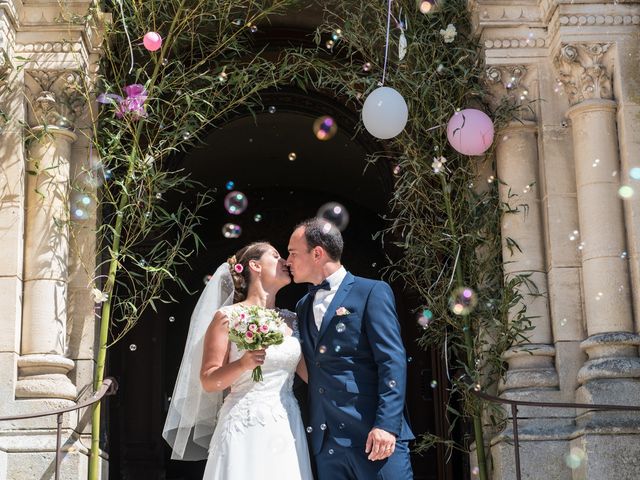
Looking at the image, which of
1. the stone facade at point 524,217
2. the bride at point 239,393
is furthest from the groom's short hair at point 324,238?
the stone facade at point 524,217

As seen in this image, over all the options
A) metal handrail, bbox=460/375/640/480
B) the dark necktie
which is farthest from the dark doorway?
the dark necktie

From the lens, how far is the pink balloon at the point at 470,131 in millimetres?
6852

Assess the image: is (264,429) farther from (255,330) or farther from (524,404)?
(524,404)

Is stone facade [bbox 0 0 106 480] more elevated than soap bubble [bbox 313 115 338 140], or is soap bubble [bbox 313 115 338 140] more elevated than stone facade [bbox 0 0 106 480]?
soap bubble [bbox 313 115 338 140]

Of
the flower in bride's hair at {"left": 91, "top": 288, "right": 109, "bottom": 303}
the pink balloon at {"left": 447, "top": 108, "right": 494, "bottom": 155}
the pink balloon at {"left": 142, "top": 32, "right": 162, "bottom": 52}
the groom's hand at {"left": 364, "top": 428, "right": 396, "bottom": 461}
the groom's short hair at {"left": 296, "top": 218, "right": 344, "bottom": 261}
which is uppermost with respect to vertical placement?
the pink balloon at {"left": 142, "top": 32, "right": 162, "bottom": 52}

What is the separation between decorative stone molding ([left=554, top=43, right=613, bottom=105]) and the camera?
6887 millimetres

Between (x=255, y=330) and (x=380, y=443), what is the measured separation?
31.1 inches

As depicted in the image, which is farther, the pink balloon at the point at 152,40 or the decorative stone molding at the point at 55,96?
the decorative stone molding at the point at 55,96

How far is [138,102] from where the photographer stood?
712 cm

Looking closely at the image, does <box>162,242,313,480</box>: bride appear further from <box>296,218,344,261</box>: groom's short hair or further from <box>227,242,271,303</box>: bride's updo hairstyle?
<box>296,218,344,261</box>: groom's short hair

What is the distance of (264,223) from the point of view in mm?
12758

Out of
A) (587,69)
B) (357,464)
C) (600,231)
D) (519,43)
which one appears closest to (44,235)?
(357,464)

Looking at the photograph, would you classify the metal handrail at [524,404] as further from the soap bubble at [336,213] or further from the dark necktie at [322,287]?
the soap bubble at [336,213]

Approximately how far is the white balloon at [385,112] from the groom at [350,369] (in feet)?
4.86
